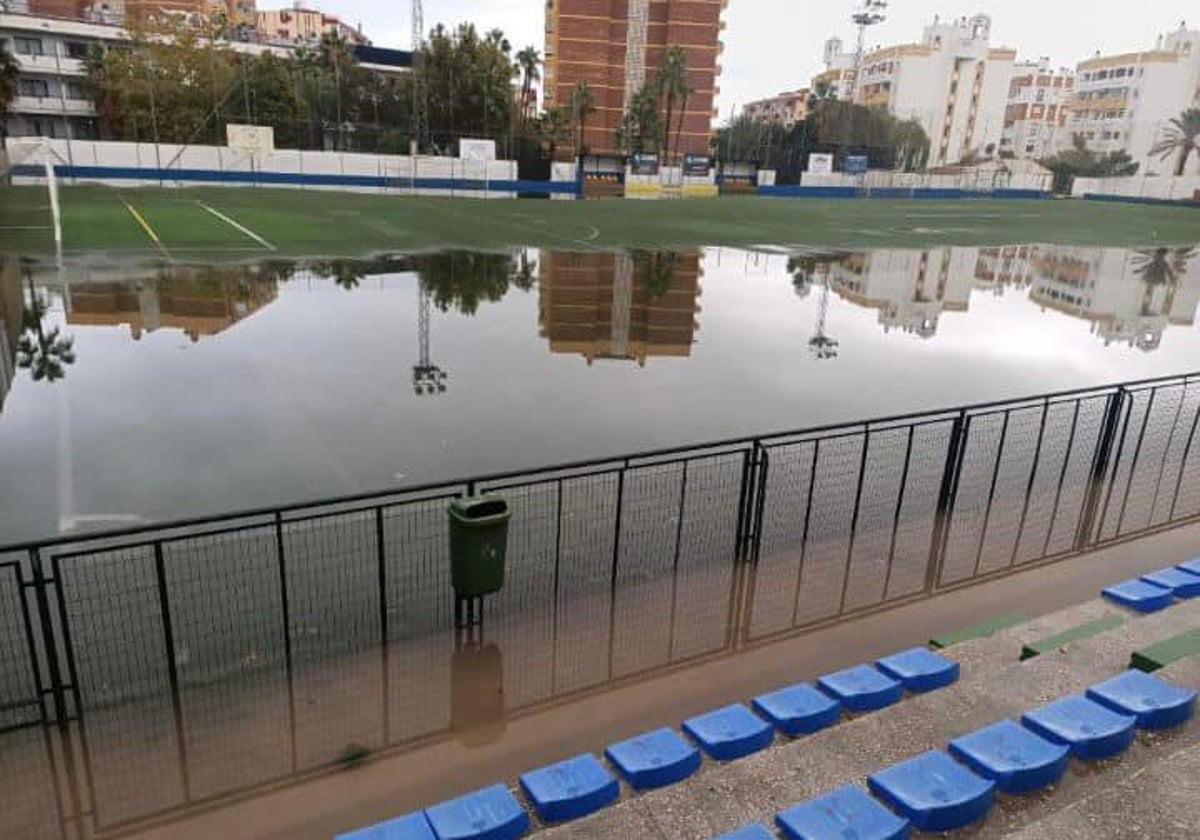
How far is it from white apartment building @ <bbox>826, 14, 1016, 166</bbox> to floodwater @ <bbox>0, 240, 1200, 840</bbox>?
150723 mm

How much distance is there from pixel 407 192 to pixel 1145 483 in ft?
196

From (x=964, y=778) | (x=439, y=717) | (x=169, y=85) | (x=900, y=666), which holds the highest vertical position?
(x=169, y=85)

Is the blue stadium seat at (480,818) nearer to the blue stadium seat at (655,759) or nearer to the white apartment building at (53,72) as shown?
the blue stadium seat at (655,759)

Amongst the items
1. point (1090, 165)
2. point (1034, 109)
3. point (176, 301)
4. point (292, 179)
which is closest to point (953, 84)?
point (1034, 109)

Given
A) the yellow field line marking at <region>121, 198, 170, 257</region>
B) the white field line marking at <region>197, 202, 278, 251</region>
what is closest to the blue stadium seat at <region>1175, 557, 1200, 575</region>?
the yellow field line marking at <region>121, 198, 170, 257</region>

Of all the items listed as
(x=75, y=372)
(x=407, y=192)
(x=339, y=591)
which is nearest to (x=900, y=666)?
(x=339, y=591)

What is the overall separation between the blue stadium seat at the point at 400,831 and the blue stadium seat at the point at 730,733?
1.80 metres

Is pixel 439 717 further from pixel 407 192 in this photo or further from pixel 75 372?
pixel 407 192

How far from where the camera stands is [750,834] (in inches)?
149

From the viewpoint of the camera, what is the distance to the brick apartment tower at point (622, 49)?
106750 millimetres

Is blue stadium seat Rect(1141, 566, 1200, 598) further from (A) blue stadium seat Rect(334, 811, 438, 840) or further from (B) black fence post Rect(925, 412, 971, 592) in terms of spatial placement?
(A) blue stadium seat Rect(334, 811, 438, 840)

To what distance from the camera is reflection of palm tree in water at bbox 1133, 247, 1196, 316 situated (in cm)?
2831

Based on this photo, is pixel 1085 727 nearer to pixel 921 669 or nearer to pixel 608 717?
pixel 921 669

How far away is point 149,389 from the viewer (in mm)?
13219
